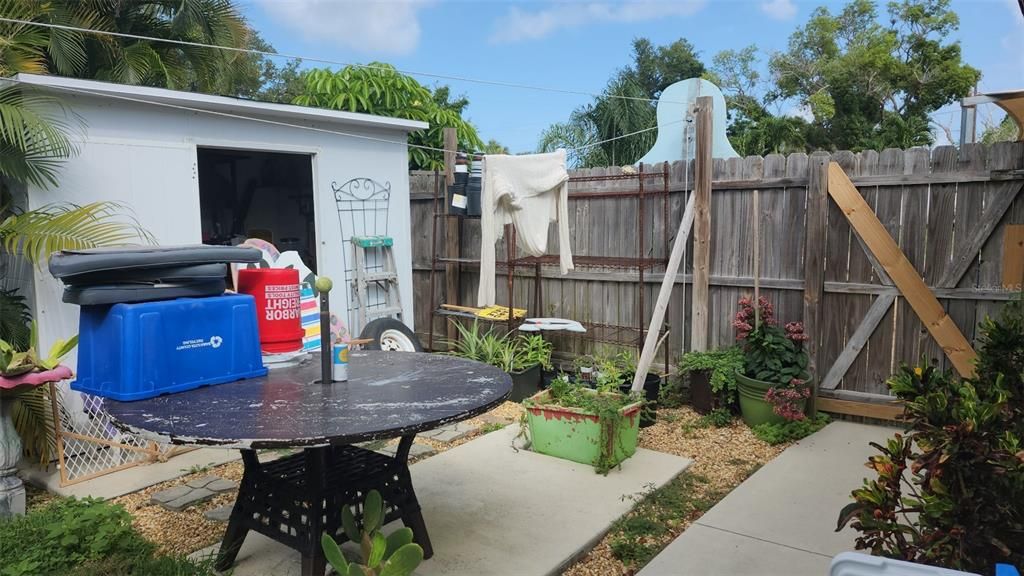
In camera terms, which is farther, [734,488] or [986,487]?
[734,488]

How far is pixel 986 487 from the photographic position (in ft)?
5.99

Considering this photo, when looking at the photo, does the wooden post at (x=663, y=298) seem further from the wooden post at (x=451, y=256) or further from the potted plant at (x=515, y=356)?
the wooden post at (x=451, y=256)

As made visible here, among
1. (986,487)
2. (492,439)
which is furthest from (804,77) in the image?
(986,487)

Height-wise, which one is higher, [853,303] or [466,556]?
Result: [853,303]

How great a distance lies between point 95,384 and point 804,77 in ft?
87.0

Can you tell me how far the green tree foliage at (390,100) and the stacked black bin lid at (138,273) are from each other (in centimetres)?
744

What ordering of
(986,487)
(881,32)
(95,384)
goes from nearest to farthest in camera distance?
(986,487), (95,384), (881,32)

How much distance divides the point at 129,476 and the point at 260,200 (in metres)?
5.79

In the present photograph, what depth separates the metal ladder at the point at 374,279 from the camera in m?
5.82

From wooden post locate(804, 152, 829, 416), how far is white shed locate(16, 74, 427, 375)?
3485 mm

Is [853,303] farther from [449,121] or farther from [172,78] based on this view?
[172,78]

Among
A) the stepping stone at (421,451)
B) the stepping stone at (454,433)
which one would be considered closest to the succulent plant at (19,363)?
the stepping stone at (421,451)

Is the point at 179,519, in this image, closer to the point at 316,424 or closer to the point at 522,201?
the point at 316,424

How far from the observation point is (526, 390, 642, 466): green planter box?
3.96m
